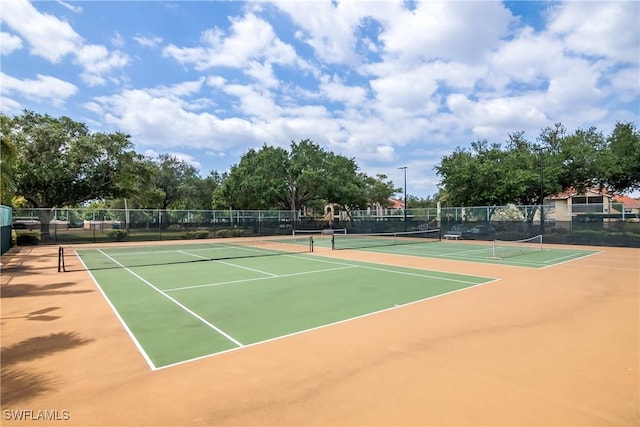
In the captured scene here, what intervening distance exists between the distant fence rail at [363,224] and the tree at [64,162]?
1881mm

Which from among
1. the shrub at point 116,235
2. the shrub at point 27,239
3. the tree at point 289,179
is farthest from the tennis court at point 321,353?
the tree at point 289,179

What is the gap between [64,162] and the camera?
31.9 m

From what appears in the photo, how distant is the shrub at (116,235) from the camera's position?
32.2 metres

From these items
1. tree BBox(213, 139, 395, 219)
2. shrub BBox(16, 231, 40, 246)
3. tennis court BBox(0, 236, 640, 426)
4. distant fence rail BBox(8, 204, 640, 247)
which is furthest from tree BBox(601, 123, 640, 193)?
shrub BBox(16, 231, 40, 246)

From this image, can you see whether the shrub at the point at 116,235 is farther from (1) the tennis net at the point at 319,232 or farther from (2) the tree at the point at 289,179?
(1) the tennis net at the point at 319,232

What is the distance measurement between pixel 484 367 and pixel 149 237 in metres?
33.4

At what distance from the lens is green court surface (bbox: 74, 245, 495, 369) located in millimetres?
6770

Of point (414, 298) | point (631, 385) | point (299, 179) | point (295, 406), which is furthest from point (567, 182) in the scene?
point (295, 406)

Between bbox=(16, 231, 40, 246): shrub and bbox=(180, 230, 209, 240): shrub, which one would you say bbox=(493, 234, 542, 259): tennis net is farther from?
bbox=(16, 231, 40, 246): shrub

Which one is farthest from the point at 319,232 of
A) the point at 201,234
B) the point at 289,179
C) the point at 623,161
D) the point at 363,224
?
the point at 623,161

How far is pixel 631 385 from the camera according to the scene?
15.8 ft

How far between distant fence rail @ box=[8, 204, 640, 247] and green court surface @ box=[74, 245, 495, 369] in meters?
16.7

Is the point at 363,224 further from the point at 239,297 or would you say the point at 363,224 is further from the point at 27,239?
the point at 239,297

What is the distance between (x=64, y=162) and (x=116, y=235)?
765 centimetres
